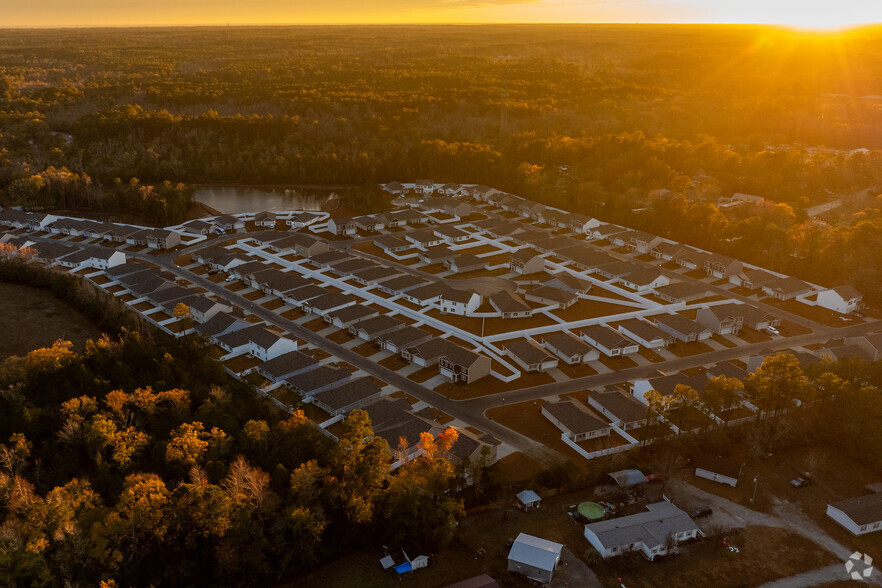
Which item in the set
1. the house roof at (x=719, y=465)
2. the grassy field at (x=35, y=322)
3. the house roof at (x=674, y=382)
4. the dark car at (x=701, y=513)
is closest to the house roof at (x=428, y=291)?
the house roof at (x=674, y=382)

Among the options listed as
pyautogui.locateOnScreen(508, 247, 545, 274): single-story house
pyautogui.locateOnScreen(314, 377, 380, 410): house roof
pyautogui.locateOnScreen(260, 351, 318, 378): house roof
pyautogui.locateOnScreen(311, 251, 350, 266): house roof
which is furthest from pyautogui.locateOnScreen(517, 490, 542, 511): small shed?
pyautogui.locateOnScreen(311, 251, 350, 266): house roof

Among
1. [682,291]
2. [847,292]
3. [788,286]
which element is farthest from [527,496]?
[847,292]

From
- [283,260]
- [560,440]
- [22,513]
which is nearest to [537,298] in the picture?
[560,440]

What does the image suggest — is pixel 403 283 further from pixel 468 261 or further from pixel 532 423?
pixel 532 423

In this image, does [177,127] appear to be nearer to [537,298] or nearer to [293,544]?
[537,298]

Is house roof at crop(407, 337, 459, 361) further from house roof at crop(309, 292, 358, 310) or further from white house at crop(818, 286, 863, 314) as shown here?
white house at crop(818, 286, 863, 314)

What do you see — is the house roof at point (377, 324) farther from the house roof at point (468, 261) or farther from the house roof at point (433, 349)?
the house roof at point (468, 261)
